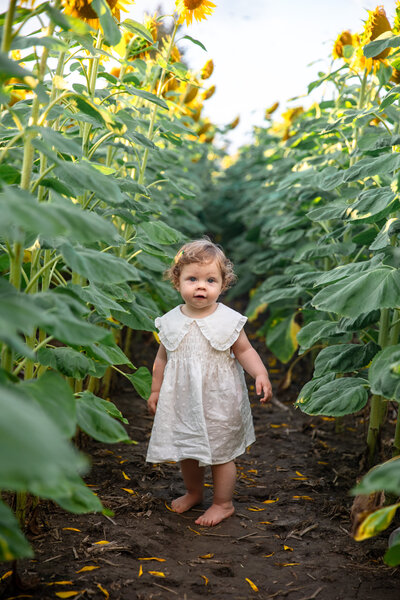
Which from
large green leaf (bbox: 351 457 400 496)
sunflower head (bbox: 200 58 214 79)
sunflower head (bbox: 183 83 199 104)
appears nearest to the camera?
large green leaf (bbox: 351 457 400 496)

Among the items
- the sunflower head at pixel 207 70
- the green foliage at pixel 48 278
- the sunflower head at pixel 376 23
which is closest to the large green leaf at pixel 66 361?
the green foliage at pixel 48 278

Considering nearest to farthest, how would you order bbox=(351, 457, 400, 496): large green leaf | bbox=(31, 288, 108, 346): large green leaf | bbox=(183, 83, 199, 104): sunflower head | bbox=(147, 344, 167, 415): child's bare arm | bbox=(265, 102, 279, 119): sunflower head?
1. bbox=(351, 457, 400, 496): large green leaf
2. bbox=(31, 288, 108, 346): large green leaf
3. bbox=(147, 344, 167, 415): child's bare arm
4. bbox=(183, 83, 199, 104): sunflower head
5. bbox=(265, 102, 279, 119): sunflower head

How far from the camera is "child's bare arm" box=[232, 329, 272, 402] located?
8.33ft

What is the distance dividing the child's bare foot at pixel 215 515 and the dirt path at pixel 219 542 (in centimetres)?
3

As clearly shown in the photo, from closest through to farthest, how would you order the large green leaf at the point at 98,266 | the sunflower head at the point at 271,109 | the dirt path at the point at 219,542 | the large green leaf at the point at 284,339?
the large green leaf at the point at 98,266 < the dirt path at the point at 219,542 < the large green leaf at the point at 284,339 < the sunflower head at the point at 271,109

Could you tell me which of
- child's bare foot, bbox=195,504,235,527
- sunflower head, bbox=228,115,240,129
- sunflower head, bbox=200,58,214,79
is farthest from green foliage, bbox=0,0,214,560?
sunflower head, bbox=228,115,240,129

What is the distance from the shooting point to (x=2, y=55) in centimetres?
127

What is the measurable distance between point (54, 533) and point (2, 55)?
1584 mm

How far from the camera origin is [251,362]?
2.62 meters

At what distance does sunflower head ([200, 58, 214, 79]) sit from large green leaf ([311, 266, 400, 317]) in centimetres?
255

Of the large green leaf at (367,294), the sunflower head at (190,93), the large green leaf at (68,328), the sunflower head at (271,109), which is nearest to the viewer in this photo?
the large green leaf at (68,328)

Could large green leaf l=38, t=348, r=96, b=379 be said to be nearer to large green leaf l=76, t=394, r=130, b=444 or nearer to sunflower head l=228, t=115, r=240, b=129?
large green leaf l=76, t=394, r=130, b=444

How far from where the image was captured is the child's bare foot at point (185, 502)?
2.66m

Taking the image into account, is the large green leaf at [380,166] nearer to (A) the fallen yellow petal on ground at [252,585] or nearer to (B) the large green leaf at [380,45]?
(B) the large green leaf at [380,45]
